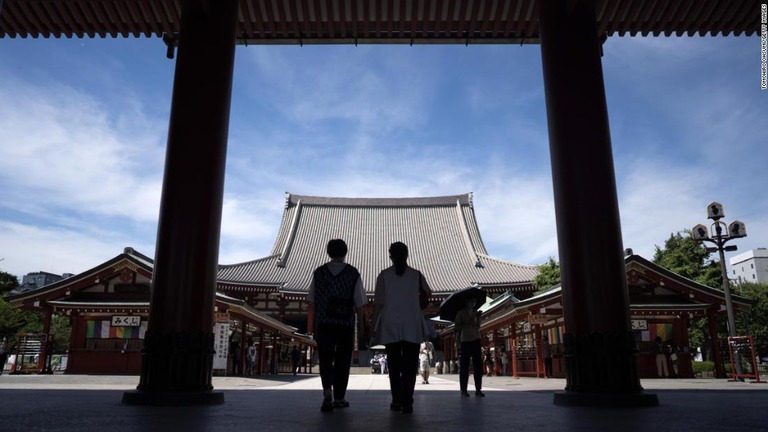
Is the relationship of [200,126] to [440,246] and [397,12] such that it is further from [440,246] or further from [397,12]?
[440,246]

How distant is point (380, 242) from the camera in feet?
119

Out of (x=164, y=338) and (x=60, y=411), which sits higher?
(x=164, y=338)

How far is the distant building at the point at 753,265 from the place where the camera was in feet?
294

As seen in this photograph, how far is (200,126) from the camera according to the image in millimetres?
5746

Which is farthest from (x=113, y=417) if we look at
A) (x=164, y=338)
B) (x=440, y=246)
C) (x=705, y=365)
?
(x=440, y=246)

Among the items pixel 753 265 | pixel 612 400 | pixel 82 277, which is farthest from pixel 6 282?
pixel 753 265

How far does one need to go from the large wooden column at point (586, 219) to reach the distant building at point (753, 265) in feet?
335

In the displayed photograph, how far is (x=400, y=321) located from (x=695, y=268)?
31356 millimetres

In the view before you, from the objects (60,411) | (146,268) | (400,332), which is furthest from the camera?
(146,268)

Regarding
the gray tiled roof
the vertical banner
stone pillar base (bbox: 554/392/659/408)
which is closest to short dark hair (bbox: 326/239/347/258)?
stone pillar base (bbox: 554/392/659/408)

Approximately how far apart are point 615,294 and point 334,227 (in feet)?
109

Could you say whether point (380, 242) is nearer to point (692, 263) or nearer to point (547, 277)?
point (547, 277)

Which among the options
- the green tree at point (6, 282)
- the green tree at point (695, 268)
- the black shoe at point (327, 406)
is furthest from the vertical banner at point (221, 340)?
the green tree at point (695, 268)

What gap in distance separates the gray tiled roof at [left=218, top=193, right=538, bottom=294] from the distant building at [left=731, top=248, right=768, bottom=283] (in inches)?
3009
